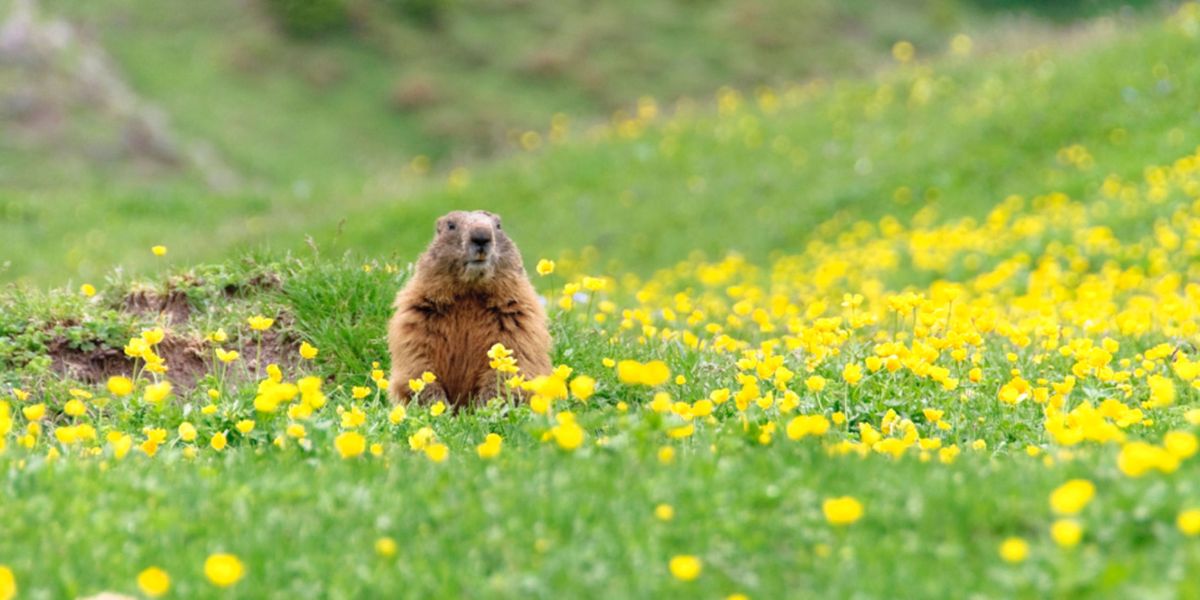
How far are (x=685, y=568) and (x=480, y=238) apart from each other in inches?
132

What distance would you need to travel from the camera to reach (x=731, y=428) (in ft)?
17.0

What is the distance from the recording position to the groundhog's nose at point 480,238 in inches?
261

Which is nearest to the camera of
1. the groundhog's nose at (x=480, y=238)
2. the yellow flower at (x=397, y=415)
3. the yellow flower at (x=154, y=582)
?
the yellow flower at (x=154, y=582)

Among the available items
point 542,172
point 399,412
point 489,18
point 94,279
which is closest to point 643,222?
point 542,172

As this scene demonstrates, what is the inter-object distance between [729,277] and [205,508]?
10775 mm

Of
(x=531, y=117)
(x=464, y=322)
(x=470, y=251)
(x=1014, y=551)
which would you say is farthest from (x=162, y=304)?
(x=531, y=117)

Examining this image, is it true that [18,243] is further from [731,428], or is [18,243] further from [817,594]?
[817,594]

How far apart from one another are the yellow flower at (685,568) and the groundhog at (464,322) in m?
2.91

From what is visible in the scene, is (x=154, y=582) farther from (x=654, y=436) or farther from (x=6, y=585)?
(x=654, y=436)

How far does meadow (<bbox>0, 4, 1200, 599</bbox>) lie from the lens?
3.80 meters

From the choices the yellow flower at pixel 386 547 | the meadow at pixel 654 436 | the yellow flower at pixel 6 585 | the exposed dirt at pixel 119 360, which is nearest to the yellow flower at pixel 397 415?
the meadow at pixel 654 436

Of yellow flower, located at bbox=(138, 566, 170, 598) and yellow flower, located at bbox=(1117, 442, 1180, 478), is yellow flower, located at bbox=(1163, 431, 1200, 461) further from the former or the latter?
yellow flower, located at bbox=(138, 566, 170, 598)

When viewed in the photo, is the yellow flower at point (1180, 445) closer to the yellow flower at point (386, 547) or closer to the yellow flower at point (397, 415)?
the yellow flower at point (386, 547)

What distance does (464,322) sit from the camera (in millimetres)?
6762
